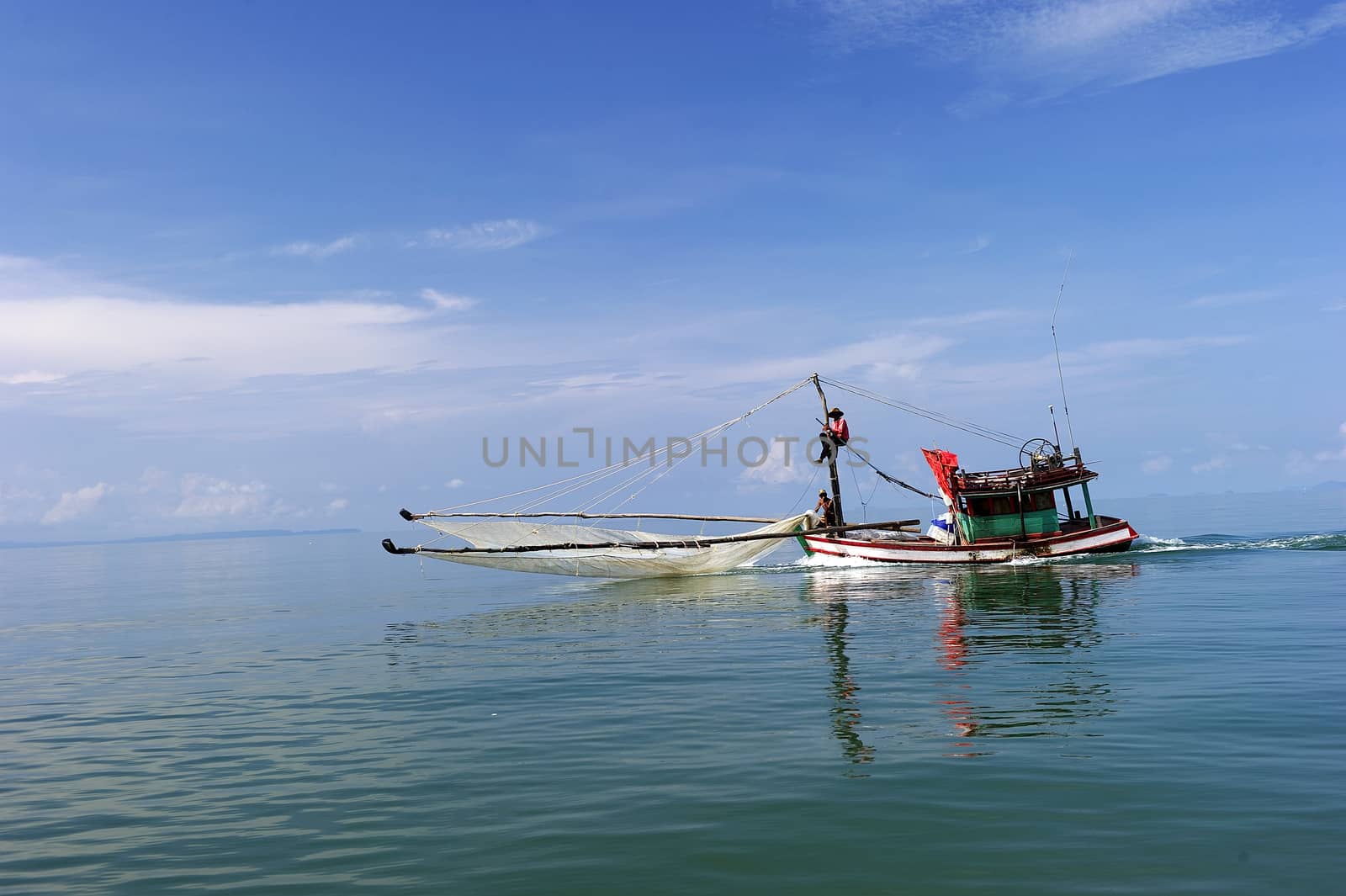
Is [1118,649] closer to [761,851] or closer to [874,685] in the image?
[874,685]

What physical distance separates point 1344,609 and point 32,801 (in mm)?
29743

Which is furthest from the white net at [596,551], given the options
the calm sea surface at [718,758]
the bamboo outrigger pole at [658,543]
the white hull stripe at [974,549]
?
the calm sea surface at [718,758]

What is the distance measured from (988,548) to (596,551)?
721 inches

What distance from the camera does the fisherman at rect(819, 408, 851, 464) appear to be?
44.5 meters

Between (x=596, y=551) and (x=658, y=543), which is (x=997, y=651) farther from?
(x=596, y=551)

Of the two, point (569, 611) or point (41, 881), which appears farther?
point (569, 611)

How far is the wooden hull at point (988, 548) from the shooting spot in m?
42.9

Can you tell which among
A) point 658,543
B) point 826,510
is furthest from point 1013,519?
point 658,543

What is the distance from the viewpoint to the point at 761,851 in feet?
29.6

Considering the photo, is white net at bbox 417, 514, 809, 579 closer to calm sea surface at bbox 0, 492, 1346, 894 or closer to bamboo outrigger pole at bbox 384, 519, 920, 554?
bamboo outrigger pole at bbox 384, 519, 920, 554

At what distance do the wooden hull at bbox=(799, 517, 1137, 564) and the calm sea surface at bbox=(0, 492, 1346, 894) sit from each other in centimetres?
1438

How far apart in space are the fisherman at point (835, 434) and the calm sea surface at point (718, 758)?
16.9 metres

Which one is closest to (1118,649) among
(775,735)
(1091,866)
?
(775,735)

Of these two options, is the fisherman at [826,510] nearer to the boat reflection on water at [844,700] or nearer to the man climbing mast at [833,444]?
the man climbing mast at [833,444]
